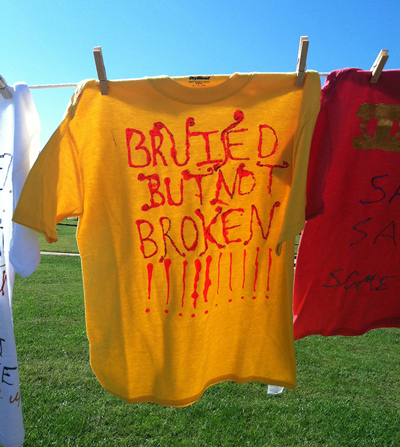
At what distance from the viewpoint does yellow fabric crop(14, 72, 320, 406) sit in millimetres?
1414

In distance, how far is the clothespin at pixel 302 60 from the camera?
1.29 meters

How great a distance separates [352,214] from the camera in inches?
62.6

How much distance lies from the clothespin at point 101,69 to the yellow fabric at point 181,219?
0.10ft

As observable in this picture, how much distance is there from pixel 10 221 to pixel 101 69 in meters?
0.79

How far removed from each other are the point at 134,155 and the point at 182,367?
998 mm

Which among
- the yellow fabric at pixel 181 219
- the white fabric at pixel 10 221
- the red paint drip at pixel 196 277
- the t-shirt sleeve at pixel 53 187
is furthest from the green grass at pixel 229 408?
the t-shirt sleeve at pixel 53 187

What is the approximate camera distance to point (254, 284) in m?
1.56

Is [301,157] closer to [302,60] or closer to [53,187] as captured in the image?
[302,60]

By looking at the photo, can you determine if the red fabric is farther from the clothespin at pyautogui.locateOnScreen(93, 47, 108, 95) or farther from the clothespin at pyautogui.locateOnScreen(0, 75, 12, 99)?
the clothespin at pyautogui.locateOnScreen(0, 75, 12, 99)

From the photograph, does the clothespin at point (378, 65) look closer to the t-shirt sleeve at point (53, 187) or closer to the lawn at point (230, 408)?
the t-shirt sleeve at point (53, 187)

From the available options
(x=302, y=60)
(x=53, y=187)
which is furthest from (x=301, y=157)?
(x=53, y=187)

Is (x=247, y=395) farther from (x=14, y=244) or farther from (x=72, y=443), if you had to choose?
(x=14, y=244)

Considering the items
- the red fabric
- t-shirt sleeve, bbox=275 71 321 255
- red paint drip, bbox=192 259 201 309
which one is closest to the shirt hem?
the red fabric

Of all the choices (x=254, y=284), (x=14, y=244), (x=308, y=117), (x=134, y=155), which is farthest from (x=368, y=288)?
(x=14, y=244)
